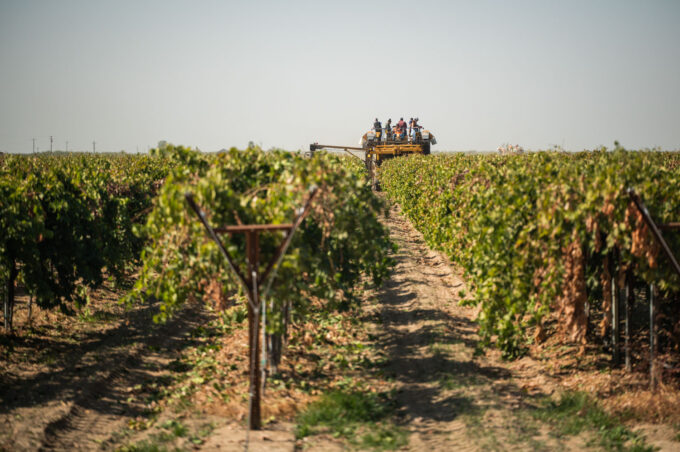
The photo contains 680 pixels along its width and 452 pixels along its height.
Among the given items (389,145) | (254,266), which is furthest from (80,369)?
(389,145)

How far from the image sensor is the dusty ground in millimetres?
5820

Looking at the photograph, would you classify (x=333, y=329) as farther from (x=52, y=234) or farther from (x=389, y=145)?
(x=389, y=145)

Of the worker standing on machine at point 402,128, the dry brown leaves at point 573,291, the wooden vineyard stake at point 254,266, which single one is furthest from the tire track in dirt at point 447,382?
the worker standing on machine at point 402,128

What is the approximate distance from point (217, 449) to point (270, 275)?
195 cm

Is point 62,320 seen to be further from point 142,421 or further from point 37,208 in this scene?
point 142,421

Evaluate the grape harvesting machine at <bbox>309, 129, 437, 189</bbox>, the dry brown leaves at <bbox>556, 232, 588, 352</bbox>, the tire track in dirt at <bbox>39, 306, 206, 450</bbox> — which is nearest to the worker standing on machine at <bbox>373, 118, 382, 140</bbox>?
the grape harvesting machine at <bbox>309, 129, 437, 189</bbox>

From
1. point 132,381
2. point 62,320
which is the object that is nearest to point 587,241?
point 132,381

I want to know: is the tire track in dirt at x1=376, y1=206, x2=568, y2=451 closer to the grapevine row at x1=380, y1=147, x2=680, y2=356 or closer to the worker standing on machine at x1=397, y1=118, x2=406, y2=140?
the grapevine row at x1=380, y1=147, x2=680, y2=356

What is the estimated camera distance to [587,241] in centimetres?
678

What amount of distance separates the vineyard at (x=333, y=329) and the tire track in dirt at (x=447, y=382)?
3cm

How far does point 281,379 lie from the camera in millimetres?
7414

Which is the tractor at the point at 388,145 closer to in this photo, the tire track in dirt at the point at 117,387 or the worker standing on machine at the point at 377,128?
the worker standing on machine at the point at 377,128

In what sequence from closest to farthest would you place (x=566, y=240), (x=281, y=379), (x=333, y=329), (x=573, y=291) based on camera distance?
1. (x=566, y=240)
2. (x=573, y=291)
3. (x=281, y=379)
4. (x=333, y=329)

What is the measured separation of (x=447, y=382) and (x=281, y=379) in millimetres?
2336
